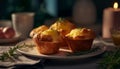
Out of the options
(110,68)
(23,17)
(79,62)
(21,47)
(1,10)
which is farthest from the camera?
(1,10)

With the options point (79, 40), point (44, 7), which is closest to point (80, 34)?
point (79, 40)

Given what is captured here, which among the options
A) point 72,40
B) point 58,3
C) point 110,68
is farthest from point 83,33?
point 58,3

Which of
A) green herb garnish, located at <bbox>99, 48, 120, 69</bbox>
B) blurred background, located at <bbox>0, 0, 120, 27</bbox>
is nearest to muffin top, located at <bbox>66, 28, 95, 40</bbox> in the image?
green herb garnish, located at <bbox>99, 48, 120, 69</bbox>

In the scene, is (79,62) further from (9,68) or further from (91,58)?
(9,68)

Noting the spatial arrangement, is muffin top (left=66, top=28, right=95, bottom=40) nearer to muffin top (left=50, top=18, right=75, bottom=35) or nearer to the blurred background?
muffin top (left=50, top=18, right=75, bottom=35)

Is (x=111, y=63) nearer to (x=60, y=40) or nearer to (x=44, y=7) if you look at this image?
(x=60, y=40)
